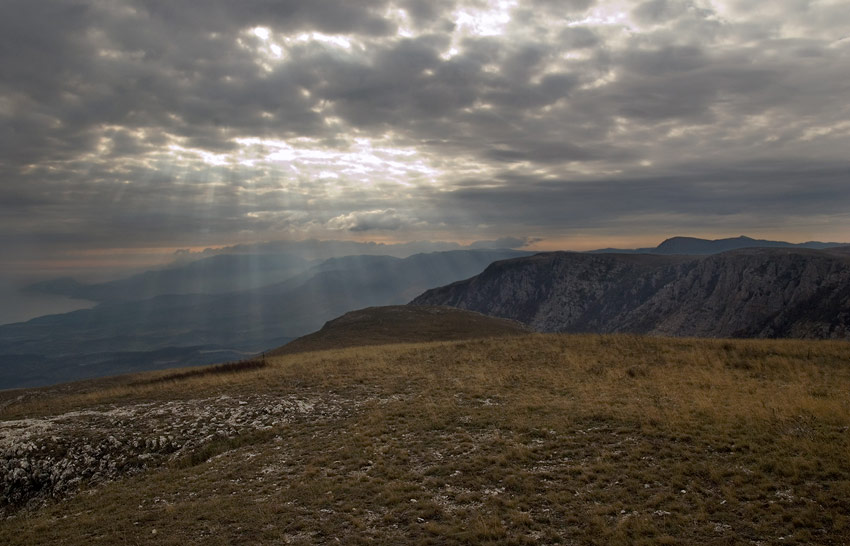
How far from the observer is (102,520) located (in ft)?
42.1

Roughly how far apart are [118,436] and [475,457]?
16432 millimetres

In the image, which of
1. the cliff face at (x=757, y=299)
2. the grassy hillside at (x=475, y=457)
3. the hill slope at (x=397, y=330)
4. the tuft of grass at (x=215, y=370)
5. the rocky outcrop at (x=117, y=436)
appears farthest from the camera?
the cliff face at (x=757, y=299)

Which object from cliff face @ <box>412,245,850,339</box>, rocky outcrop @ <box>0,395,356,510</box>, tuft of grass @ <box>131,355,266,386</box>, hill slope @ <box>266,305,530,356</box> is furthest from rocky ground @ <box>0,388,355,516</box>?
cliff face @ <box>412,245,850,339</box>

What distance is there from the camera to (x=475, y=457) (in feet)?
49.1

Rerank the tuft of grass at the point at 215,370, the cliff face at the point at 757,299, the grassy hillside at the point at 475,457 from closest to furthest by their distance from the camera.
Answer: the grassy hillside at the point at 475,457 → the tuft of grass at the point at 215,370 → the cliff face at the point at 757,299

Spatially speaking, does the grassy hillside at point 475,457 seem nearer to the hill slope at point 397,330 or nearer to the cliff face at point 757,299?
the hill slope at point 397,330

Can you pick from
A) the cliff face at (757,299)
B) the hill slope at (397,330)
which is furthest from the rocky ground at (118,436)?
the cliff face at (757,299)

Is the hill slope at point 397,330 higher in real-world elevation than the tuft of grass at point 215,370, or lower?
lower

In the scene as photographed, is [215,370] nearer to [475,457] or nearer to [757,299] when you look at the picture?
[475,457]

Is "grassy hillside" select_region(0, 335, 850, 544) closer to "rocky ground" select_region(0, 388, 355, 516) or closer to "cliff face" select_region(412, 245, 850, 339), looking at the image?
"rocky ground" select_region(0, 388, 355, 516)

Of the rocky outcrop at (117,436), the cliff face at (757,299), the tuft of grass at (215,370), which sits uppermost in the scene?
the rocky outcrop at (117,436)

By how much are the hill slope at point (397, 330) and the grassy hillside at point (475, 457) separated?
1277 inches

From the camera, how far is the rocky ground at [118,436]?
54.9 feet

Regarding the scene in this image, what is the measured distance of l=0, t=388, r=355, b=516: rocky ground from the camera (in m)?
16.7
